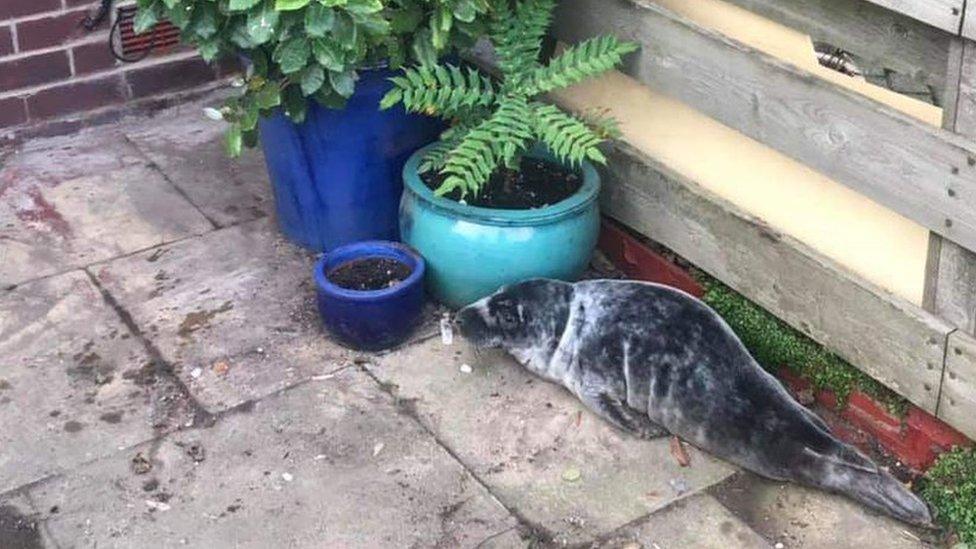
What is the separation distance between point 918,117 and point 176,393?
196 cm

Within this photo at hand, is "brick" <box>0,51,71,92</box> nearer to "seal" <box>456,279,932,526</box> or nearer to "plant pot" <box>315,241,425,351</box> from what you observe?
"plant pot" <box>315,241,425,351</box>

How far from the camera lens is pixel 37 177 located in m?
4.62

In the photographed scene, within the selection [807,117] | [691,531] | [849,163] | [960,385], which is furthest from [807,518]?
[807,117]

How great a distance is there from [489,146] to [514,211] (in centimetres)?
19

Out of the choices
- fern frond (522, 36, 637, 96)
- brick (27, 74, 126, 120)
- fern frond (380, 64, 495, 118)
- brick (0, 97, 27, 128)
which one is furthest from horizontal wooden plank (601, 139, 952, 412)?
brick (0, 97, 27, 128)

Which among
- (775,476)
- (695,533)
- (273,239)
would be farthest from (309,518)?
(273,239)

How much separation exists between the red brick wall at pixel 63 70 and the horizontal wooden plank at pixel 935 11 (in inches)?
118

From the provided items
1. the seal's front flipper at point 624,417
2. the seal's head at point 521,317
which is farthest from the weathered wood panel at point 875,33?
the seal's front flipper at point 624,417

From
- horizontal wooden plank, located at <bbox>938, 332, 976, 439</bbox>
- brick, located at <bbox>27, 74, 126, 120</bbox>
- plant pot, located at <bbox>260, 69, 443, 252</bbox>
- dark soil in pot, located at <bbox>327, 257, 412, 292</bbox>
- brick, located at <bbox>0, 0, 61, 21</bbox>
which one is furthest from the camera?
brick, located at <bbox>27, 74, 126, 120</bbox>

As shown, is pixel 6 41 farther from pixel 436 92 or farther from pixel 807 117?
pixel 807 117

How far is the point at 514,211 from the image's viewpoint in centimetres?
363

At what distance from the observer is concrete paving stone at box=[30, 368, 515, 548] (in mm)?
3059

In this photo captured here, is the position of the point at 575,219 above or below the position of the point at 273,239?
above

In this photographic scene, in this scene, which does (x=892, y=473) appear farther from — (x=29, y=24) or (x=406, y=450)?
(x=29, y=24)
